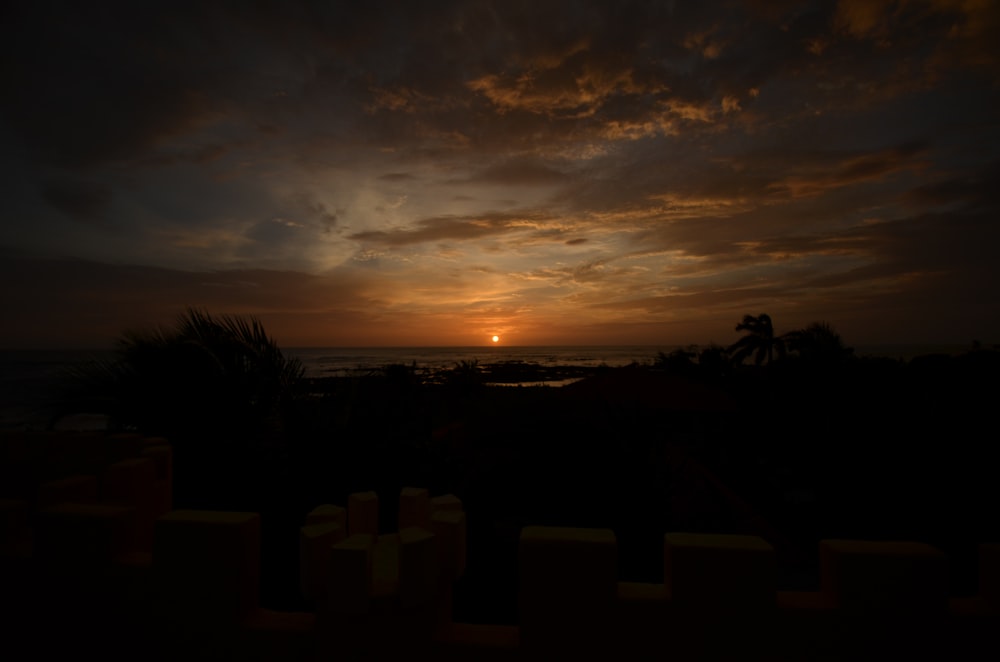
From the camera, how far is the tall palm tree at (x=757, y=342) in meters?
28.3

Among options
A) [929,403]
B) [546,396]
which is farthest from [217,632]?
[929,403]

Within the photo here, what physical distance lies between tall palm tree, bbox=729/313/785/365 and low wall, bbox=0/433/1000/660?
1169 inches

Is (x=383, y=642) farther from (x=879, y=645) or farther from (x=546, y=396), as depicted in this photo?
(x=546, y=396)

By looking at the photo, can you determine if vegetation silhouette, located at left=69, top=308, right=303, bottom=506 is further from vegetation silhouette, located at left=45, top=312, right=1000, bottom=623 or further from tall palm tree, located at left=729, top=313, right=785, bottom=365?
tall palm tree, located at left=729, top=313, right=785, bottom=365

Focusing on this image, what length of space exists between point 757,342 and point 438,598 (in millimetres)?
31618

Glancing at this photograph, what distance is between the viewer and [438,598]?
175 centimetres

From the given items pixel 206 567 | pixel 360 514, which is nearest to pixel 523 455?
pixel 360 514

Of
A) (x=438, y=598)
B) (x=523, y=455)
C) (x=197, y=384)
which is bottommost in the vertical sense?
(x=438, y=598)

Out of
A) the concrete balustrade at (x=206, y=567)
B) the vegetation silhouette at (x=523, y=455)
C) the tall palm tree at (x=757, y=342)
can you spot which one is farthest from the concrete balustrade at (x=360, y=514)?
the tall palm tree at (x=757, y=342)

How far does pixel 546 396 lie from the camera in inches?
178

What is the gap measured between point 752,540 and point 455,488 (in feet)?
8.11

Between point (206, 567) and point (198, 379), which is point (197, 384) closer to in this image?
point (198, 379)

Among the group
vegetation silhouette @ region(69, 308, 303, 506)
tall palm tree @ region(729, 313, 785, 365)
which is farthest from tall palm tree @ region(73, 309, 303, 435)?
tall palm tree @ region(729, 313, 785, 365)

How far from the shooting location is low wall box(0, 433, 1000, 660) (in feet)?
5.15
